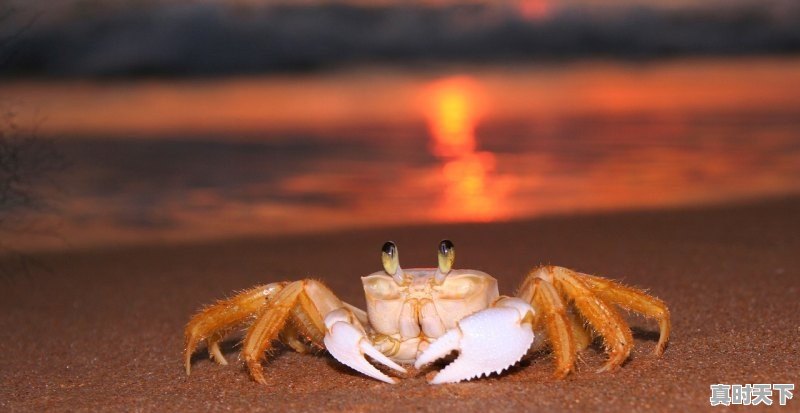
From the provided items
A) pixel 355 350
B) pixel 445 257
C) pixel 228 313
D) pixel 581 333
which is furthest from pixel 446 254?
pixel 228 313

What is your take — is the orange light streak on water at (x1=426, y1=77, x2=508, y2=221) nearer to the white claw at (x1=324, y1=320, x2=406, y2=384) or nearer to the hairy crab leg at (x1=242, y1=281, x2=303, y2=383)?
the hairy crab leg at (x1=242, y1=281, x2=303, y2=383)

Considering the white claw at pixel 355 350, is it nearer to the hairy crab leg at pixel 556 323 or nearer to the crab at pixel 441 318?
the crab at pixel 441 318

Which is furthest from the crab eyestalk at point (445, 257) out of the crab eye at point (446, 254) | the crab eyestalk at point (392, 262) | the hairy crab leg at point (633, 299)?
the hairy crab leg at point (633, 299)

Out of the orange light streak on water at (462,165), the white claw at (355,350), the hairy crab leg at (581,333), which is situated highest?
→ the white claw at (355,350)

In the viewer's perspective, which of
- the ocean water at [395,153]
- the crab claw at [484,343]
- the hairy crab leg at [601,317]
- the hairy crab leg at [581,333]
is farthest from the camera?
the ocean water at [395,153]

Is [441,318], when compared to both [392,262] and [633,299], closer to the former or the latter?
[392,262]

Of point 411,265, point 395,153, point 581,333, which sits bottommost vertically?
point 411,265

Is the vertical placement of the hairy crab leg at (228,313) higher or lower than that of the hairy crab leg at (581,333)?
higher
